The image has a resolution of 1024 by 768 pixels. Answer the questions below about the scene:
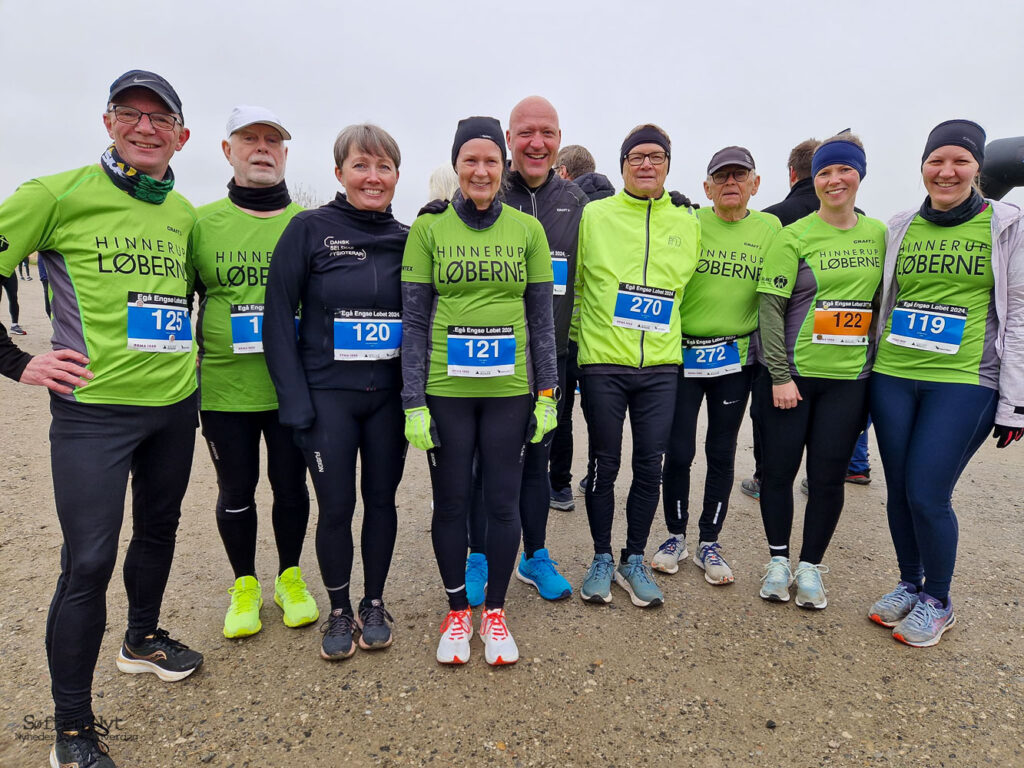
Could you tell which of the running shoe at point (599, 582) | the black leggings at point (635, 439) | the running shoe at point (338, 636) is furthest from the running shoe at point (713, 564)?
the running shoe at point (338, 636)

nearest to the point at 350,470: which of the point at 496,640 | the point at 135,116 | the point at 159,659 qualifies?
the point at 496,640

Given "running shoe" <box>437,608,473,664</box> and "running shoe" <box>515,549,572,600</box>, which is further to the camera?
"running shoe" <box>515,549,572,600</box>

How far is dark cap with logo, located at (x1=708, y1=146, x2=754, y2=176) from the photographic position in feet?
11.0

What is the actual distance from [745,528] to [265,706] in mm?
3349

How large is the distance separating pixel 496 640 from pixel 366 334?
61.0 inches

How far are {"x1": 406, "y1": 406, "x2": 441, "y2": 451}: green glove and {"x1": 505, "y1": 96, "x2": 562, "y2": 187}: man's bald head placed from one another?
1.48 meters

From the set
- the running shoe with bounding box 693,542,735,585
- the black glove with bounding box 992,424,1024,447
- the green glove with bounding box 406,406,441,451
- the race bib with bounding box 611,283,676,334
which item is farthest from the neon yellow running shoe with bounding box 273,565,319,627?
the black glove with bounding box 992,424,1024,447

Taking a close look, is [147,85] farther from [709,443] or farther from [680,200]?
[709,443]

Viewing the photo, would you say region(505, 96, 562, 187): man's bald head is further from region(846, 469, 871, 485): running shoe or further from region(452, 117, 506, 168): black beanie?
region(846, 469, 871, 485): running shoe

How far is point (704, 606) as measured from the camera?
3398mm

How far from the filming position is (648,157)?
3201 millimetres

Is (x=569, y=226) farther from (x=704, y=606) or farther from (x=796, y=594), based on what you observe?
(x=796, y=594)

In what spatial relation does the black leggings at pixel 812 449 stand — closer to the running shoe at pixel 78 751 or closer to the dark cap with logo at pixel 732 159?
the dark cap with logo at pixel 732 159

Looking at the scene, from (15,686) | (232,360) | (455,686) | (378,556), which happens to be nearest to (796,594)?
(455,686)
